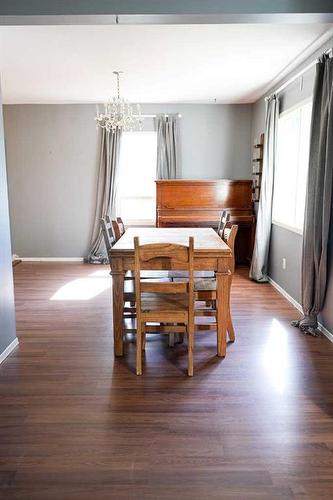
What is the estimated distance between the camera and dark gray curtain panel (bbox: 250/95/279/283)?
5.07 m

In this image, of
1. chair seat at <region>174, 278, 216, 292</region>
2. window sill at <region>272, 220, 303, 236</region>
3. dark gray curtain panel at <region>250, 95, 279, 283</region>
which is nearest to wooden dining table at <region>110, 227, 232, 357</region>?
chair seat at <region>174, 278, 216, 292</region>

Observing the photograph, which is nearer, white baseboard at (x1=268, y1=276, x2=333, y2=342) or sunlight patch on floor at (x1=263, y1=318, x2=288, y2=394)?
sunlight patch on floor at (x1=263, y1=318, x2=288, y2=394)

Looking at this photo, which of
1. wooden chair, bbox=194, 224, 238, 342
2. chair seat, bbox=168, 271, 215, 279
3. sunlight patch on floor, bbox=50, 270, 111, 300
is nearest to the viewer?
wooden chair, bbox=194, 224, 238, 342

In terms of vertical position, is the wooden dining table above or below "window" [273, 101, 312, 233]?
below

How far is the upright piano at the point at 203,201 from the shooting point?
6105 millimetres

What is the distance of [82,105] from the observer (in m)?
6.57

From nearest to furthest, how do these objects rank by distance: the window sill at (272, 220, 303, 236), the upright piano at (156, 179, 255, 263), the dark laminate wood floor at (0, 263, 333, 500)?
the dark laminate wood floor at (0, 263, 333, 500), the window sill at (272, 220, 303, 236), the upright piano at (156, 179, 255, 263)

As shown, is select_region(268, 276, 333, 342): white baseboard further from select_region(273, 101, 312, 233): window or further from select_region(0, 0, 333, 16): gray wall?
select_region(0, 0, 333, 16): gray wall

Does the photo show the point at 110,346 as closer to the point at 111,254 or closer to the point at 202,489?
the point at 111,254

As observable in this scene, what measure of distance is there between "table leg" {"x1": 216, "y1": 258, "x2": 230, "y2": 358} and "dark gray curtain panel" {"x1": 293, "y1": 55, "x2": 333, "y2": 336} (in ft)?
2.99

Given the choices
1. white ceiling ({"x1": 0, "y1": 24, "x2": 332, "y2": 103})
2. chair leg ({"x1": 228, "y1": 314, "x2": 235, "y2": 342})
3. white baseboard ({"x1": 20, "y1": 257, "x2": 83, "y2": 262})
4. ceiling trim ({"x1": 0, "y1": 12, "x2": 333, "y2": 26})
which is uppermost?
white ceiling ({"x1": 0, "y1": 24, "x2": 332, "y2": 103})

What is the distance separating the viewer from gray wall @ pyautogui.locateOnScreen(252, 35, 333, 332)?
3.53 metres

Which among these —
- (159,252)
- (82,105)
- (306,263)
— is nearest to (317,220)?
(306,263)

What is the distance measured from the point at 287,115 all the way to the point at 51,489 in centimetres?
444
